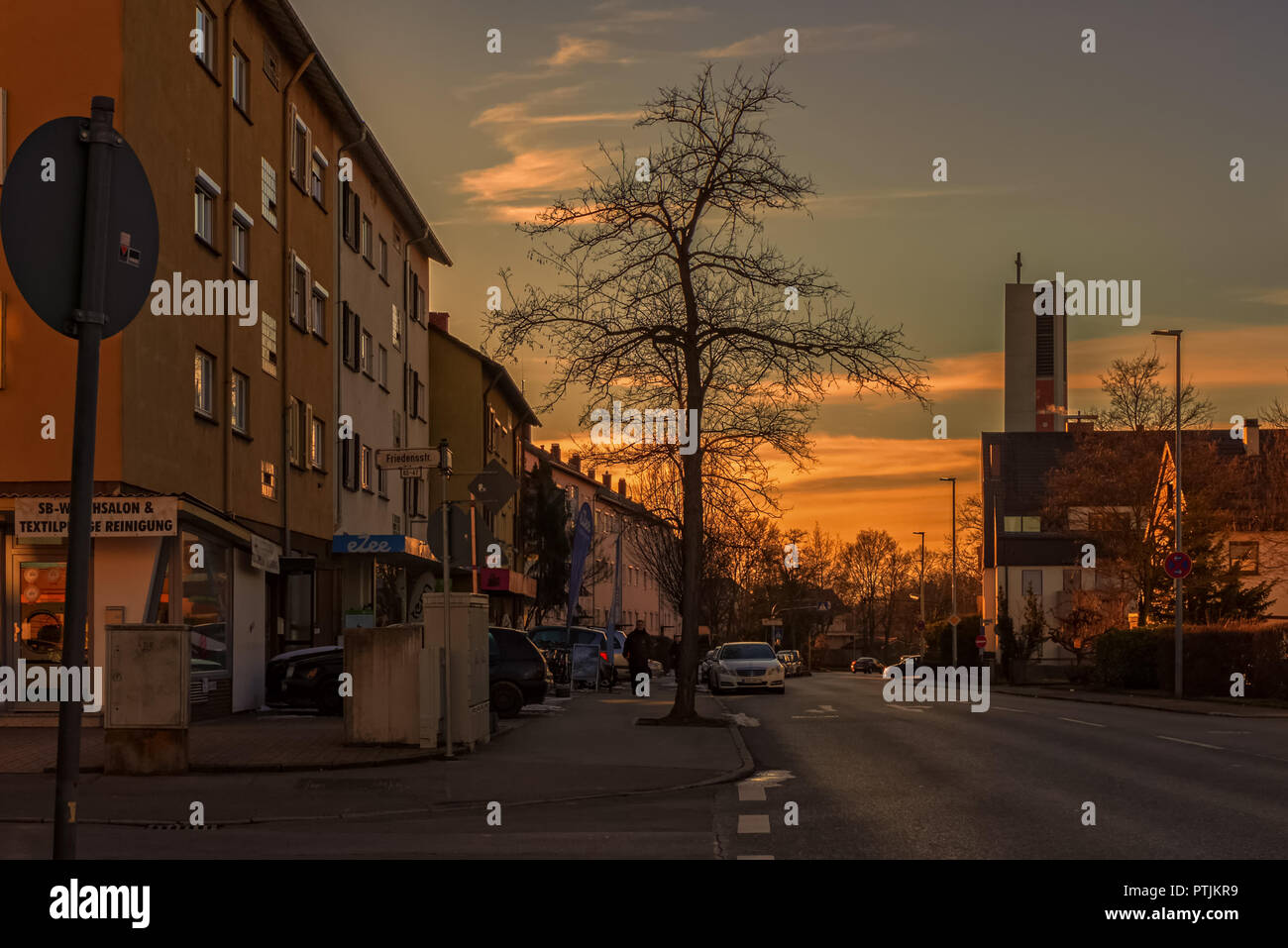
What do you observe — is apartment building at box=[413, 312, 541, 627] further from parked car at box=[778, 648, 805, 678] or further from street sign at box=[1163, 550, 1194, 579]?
street sign at box=[1163, 550, 1194, 579]

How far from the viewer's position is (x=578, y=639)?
39.5m

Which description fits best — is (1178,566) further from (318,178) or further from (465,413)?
(465,413)

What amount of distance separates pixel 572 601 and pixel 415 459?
17625 mm

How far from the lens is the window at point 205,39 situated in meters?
25.0

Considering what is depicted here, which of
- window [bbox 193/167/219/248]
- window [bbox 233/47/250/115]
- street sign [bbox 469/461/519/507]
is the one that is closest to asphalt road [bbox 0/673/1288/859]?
street sign [bbox 469/461/519/507]

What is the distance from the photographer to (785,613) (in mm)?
105438

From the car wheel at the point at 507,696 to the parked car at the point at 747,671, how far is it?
48.2ft

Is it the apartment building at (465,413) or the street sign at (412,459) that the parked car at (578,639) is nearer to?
the apartment building at (465,413)

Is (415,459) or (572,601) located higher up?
(415,459)

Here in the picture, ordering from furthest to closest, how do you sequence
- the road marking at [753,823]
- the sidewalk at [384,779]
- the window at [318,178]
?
the window at [318,178] → the sidewalk at [384,779] → the road marking at [753,823]

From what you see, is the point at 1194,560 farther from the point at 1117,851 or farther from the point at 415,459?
the point at 1117,851

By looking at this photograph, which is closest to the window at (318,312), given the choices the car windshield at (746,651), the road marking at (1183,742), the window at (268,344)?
the window at (268,344)
